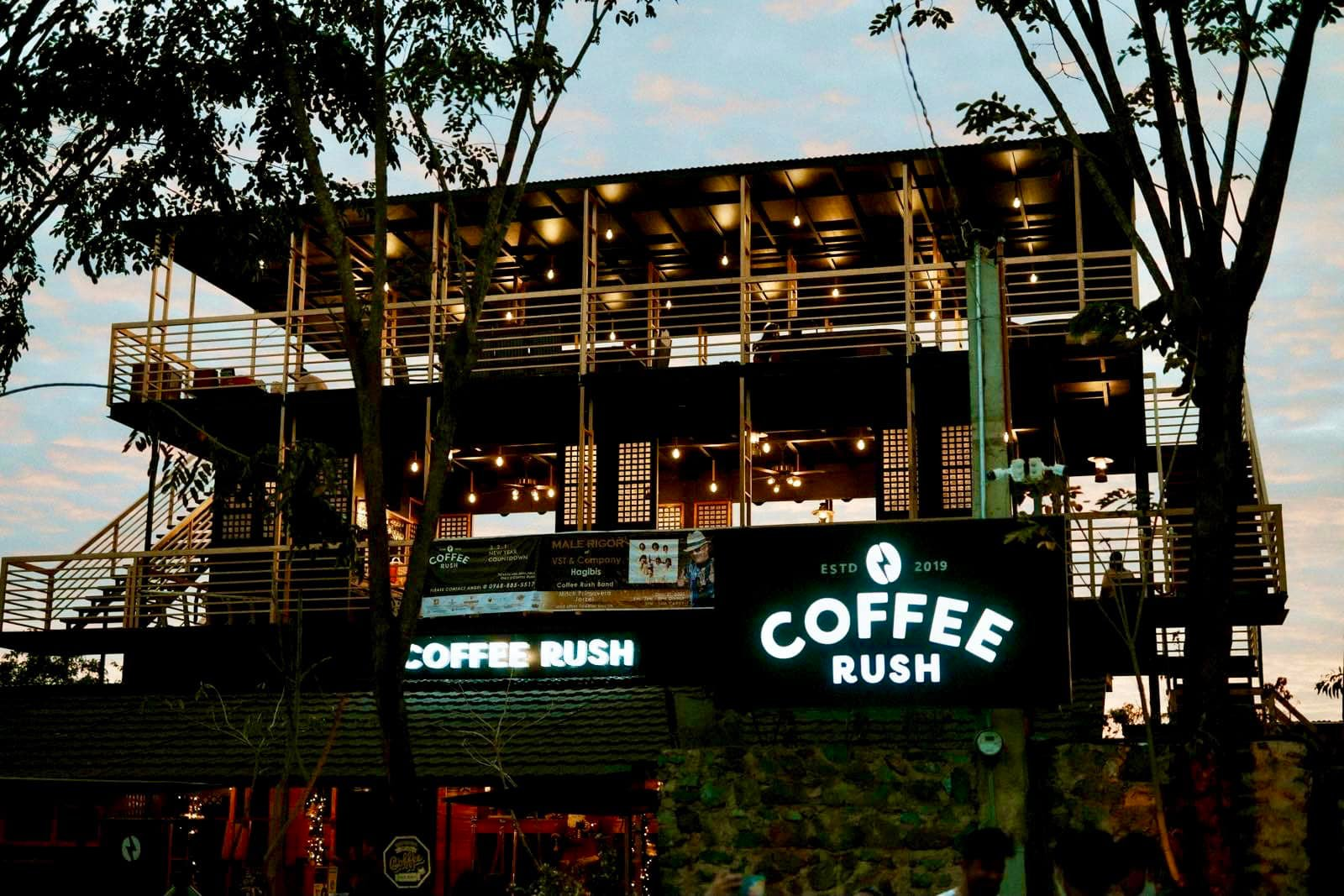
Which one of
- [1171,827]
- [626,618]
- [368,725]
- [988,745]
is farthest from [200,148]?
[1171,827]

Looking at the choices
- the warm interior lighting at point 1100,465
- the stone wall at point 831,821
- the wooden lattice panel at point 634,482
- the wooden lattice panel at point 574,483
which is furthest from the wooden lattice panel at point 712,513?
the stone wall at point 831,821

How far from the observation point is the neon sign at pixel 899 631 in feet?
37.2

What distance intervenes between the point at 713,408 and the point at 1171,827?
12.7 meters

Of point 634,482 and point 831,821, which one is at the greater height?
point 634,482

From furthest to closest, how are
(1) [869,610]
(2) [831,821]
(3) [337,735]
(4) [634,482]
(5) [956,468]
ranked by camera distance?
1. (4) [634,482]
2. (5) [956,468]
3. (3) [337,735]
4. (2) [831,821]
5. (1) [869,610]

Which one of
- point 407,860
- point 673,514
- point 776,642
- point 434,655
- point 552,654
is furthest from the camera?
point 673,514

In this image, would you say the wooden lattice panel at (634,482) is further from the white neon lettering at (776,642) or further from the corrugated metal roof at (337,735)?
the white neon lettering at (776,642)

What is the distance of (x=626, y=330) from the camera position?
73.5 feet

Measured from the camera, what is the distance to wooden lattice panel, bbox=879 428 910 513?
2177cm

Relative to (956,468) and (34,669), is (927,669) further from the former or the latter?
(34,669)

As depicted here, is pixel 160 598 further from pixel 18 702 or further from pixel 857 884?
pixel 857 884

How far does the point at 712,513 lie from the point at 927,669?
1461cm

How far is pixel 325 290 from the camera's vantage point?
26578 millimetres

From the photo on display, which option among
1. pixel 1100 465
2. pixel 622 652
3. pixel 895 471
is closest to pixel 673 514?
pixel 895 471
